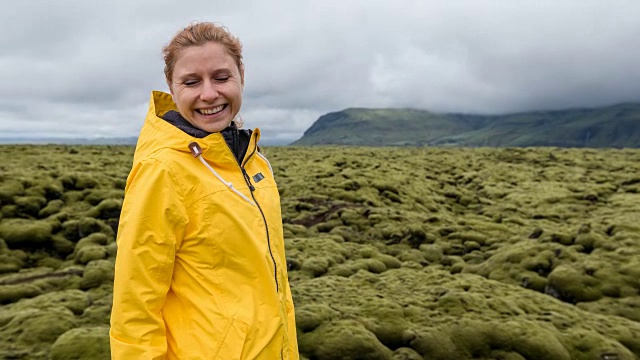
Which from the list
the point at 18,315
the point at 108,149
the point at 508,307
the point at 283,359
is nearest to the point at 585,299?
the point at 508,307

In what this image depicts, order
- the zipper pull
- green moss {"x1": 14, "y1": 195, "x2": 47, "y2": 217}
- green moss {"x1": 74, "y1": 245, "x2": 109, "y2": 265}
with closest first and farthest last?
the zipper pull → green moss {"x1": 74, "y1": 245, "x2": 109, "y2": 265} → green moss {"x1": 14, "y1": 195, "x2": 47, "y2": 217}

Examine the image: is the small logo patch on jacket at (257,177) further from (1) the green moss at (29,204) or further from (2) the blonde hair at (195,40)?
(1) the green moss at (29,204)

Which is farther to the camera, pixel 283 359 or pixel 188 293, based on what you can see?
pixel 283 359

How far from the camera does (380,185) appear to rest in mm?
40625

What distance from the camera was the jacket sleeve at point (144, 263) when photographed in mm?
3373

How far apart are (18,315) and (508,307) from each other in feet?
43.7

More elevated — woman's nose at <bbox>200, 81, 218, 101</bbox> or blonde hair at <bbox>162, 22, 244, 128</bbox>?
blonde hair at <bbox>162, 22, 244, 128</bbox>

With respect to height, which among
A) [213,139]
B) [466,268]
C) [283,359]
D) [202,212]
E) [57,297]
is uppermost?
[213,139]

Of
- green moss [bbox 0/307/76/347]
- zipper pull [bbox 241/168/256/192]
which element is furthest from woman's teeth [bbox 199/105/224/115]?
green moss [bbox 0/307/76/347]

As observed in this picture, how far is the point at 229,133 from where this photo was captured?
168 inches

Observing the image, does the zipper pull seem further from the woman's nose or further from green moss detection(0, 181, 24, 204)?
green moss detection(0, 181, 24, 204)

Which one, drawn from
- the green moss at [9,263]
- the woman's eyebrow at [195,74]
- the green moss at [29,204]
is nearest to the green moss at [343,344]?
the woman's eyebrow at [195,74]

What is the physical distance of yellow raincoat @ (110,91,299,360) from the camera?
3393 mm

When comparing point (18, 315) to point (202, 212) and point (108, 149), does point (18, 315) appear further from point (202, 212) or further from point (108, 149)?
point (108, 149)
